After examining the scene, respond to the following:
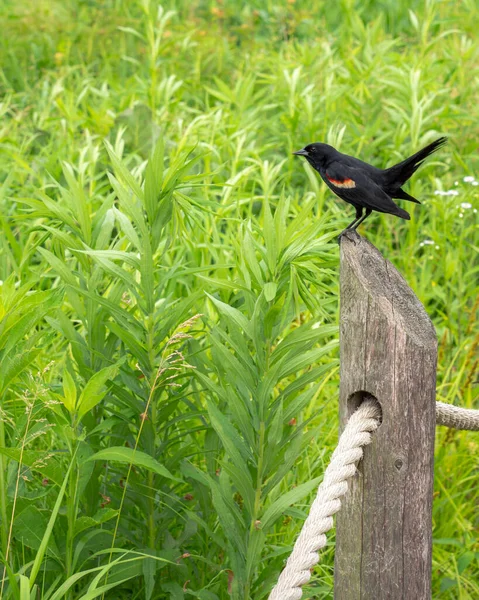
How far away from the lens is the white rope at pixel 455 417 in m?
2.17

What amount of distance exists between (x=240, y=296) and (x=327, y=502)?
977 millimetres

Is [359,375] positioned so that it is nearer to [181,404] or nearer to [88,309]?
[88,309]

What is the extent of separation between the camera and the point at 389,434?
1.75 meters

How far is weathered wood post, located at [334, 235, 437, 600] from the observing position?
1.74m

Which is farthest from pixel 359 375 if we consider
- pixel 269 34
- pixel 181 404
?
pixel 269 34

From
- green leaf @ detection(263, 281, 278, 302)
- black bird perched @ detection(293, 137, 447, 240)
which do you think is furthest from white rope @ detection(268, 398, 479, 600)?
black bird perched @ detection(293, 137, 447, 240)

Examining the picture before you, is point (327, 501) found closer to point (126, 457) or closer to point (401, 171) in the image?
point (126, 457)

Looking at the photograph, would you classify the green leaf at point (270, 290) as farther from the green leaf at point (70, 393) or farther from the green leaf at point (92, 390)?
the green leaf at point (70, 393)

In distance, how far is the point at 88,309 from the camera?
2.31 meters

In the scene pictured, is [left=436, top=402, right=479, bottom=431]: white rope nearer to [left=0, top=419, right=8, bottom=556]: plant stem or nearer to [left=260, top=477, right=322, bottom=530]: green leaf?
[left=260, top=477, right=322, bottom=530]: green leaf

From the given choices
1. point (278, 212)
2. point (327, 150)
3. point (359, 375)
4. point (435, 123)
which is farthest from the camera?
point (435, 123)

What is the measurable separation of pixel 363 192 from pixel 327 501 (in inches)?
35.9

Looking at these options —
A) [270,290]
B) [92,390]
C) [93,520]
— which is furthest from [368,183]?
[93,520]

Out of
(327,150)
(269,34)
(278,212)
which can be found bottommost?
(278,212)
